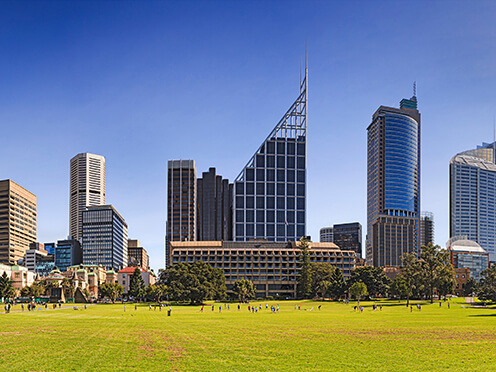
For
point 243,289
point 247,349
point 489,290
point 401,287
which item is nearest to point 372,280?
point 401,287

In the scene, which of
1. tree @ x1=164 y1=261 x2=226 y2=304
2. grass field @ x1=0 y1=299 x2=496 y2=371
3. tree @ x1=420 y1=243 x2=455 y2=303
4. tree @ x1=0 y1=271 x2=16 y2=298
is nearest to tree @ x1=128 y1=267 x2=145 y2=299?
tree @ x1=164 y1=261 x2=226 y2=304

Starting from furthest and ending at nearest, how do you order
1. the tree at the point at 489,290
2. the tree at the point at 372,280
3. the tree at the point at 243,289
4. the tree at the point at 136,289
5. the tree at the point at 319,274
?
1. the tree at the point at 319,274
2. the tree at the point at 136,289
3. the tree at the point at 372,280
4. the tree at the point at 243,289
5. the tree at the point at 489,290

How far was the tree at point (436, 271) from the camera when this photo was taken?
13338cm

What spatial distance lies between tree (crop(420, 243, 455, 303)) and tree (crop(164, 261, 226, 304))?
198ft

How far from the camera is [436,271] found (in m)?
135

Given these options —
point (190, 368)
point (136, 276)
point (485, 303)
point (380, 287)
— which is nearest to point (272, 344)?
point (190, 368)

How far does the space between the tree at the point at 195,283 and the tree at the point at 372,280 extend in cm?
4200

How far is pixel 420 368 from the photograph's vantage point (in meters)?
32.9

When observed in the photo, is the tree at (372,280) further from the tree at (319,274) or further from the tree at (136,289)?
the tree at (136,289)

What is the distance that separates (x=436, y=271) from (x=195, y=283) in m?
66.6

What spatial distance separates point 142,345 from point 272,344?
37.2 feet

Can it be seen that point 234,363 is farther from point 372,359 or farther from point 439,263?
point 439,263

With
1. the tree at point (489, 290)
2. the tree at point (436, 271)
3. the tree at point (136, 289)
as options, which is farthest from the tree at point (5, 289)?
the tree at point (489, 290)

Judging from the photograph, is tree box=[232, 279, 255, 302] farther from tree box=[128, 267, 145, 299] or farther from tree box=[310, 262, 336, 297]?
tree box=[128, 267, 145, 299]
